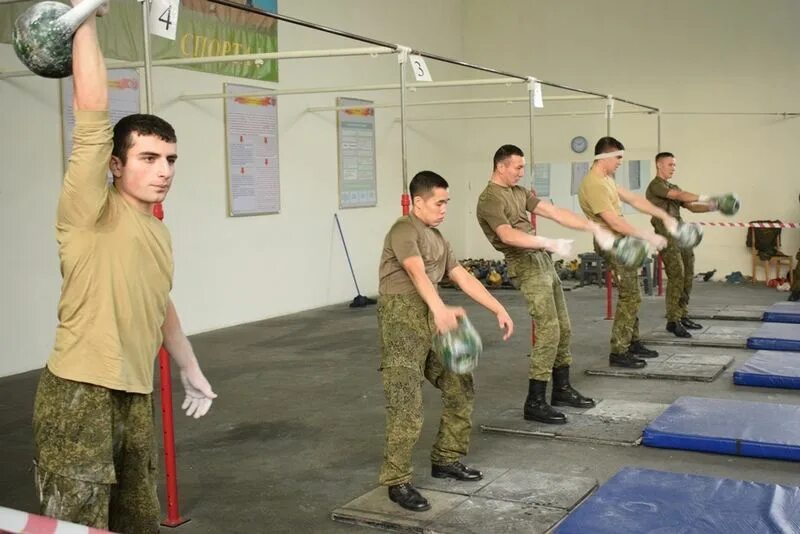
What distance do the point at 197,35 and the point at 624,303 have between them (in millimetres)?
4725

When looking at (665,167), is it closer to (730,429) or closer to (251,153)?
(730,429)

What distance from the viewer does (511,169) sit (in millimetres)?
4977

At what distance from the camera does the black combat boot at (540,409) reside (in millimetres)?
5168

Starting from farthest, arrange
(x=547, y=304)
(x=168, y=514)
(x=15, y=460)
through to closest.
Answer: (x=547, y=304) → (x=15, y=460) → (x=168, y=514)

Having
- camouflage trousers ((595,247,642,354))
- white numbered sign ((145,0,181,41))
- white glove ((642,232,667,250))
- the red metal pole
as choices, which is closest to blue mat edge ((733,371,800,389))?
camouflage trousers ((595,247,642,354))

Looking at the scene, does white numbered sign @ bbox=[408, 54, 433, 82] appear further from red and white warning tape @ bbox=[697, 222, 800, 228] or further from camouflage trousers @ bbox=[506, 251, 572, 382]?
red and white warning tape @ bbox=[697, 222, 800, 228]

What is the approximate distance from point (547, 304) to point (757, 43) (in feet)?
28.3

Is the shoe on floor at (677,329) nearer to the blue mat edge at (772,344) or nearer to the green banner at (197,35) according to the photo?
the blue mat edge at (772,344)

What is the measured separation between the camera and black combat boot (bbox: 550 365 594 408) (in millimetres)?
5488

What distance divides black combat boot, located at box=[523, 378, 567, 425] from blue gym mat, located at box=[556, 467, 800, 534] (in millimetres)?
1225

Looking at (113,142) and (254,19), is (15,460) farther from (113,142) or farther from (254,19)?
(254,19)

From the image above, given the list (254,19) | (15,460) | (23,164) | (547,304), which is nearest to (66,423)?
(15,460)

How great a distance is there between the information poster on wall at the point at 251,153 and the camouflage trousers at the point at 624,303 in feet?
13.4

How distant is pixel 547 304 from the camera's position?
5.08m
